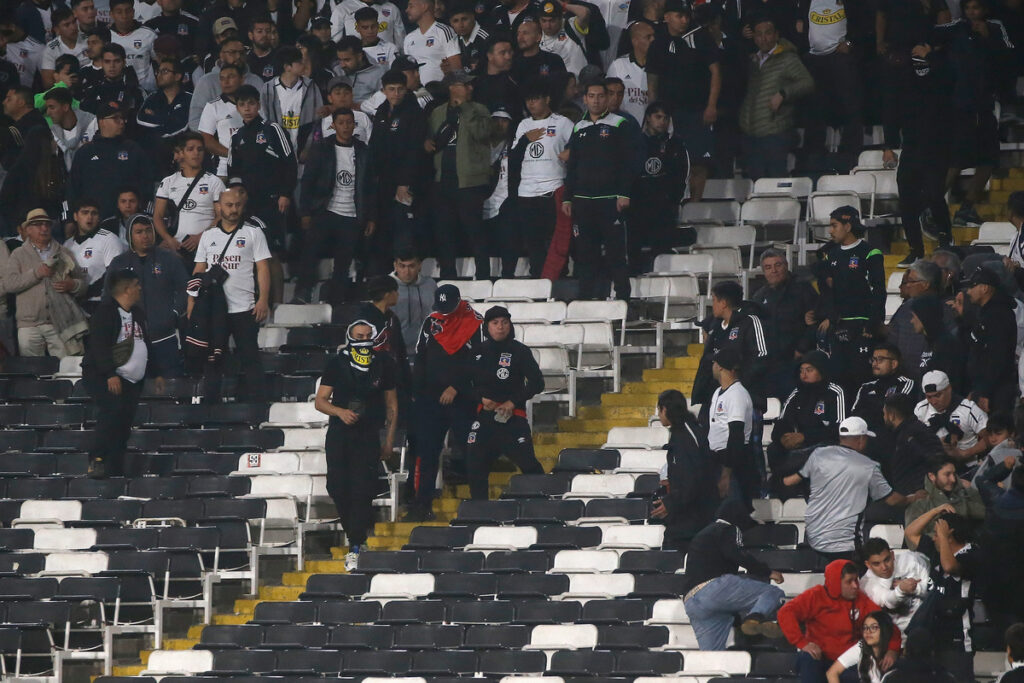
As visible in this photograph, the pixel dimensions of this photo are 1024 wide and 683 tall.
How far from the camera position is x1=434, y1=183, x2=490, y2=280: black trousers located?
16.7 m

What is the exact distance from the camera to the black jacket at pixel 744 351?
1388cm

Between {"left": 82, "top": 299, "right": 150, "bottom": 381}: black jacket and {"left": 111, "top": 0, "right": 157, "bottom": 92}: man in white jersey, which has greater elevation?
{"left": 111, "top": 0, "right": 157, "bottom": 92}: man in white jersey

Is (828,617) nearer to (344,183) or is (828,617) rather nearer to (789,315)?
(789,315)

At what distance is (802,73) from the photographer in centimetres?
1712

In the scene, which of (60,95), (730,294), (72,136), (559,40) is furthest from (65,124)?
(730,294)

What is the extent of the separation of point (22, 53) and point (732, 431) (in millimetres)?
9809

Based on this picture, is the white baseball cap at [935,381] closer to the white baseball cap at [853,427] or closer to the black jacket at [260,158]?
the white baseball cap at [853,427]

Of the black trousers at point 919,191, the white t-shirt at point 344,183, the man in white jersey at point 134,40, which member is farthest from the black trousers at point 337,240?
the black trousers at point 919,191

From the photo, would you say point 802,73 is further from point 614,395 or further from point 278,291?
point 278,291

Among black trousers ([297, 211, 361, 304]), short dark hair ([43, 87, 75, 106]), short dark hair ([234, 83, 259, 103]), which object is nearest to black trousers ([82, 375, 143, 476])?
black trousers ([297, 211, 361, 304])

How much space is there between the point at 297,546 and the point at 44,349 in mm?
3890

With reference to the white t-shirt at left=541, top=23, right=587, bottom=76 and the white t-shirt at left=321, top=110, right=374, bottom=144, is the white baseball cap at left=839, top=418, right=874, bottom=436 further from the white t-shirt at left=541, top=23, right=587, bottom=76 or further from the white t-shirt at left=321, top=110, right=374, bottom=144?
the white t-shirt at left=321, top=110, right=374, bottom=144

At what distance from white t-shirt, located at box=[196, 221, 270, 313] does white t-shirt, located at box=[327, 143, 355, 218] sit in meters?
1.06

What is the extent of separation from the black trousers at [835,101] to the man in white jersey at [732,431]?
4.51 m
